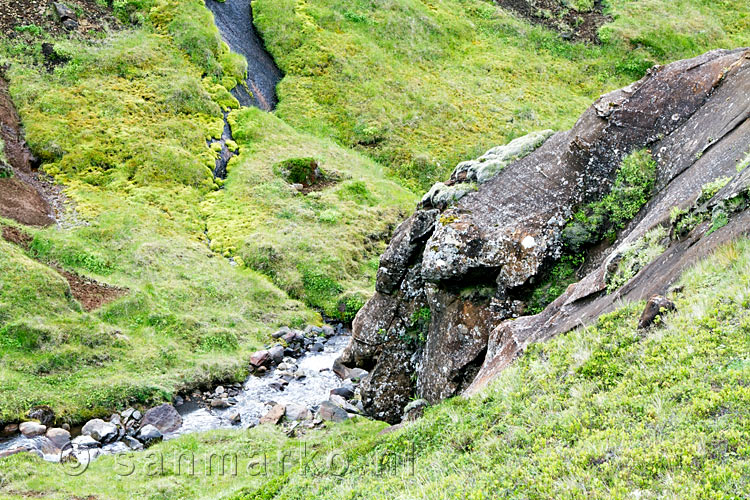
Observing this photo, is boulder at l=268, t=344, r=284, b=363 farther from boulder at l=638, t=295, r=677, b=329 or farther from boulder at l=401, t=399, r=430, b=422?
boulder at l=638, t=295, r=677, b=329

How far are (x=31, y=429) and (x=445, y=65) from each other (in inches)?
2224

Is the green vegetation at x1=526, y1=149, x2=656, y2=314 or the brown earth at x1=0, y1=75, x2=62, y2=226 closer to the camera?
the green vegetation at x1=526, y1=149, x2=656, y2=314

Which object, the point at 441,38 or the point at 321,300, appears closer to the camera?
the point at 321,300

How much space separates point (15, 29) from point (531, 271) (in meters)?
51.4

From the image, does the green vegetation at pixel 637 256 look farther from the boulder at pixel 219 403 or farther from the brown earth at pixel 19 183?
the brown earth at pixel 19 183

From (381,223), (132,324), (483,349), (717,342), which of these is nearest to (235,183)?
(381,223)

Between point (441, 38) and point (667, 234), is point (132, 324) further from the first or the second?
point (441, 38)

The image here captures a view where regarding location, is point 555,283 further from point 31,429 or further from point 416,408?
point 31,429

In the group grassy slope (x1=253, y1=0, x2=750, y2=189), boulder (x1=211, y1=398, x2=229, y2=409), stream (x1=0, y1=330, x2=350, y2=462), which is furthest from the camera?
grassy slope (x1=253, y1=0, x2=750, y2=189)

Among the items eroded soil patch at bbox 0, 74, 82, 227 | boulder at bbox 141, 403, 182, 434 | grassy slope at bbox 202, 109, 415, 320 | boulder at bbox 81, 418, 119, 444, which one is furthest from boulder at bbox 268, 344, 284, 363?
eroded soil patch at bbox 0, 74, 82, 227

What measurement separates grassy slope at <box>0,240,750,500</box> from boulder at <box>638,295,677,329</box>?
22cm

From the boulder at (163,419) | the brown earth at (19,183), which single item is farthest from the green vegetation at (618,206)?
the brown earth at (19,183)

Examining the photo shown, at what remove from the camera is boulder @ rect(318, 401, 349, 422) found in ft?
81.1

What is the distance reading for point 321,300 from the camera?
37.8 metres
